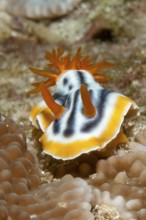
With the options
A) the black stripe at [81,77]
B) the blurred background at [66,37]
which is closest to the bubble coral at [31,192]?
the black stripe at [81,77]

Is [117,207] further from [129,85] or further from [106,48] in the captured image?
[106,48]

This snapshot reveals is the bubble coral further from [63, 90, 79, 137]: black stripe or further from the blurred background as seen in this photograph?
the blurred background

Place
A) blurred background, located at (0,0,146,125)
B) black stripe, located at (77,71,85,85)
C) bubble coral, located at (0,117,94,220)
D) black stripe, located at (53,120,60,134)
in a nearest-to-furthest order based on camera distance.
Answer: bubble coral, located at (0,117,94,220), black stripe, located at (53,120,60,134), black stripe, located at (77,71,85,85), blurred background, located at (0,0,146,125)

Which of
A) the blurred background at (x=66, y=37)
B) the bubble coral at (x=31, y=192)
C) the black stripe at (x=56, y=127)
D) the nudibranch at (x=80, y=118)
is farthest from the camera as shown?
the blurred background at (x=66, y=37)

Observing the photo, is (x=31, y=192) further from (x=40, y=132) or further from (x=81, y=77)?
(x=81, y=77)

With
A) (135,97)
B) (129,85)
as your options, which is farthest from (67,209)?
(129,85)

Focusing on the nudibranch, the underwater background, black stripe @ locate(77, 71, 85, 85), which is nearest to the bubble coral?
the underwater background

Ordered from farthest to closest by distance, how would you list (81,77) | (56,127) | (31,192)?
(81,77) → (56,127) → (31,192)

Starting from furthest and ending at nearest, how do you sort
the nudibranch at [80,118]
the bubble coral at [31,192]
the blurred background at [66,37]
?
the blurred background at [66,37], the nudibranch at [80,118], the bubble coral at [31,192]

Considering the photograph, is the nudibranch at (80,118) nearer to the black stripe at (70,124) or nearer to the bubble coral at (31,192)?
the black stripe at (70,124)

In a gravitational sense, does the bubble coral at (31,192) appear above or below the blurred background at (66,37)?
below

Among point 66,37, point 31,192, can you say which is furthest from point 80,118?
point 66,37
